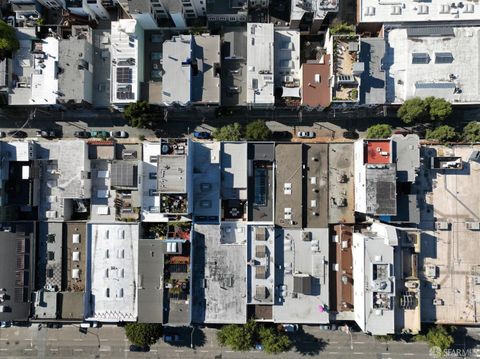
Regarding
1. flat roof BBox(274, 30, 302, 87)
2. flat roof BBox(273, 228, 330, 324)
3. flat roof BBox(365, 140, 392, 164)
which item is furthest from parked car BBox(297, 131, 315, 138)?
flat roof BBox(273, 228, 330, 324)

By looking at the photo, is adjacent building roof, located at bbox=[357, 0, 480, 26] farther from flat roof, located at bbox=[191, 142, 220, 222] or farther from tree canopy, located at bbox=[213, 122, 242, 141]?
flat roof, located at bbox=[191, 142, 220, 222]

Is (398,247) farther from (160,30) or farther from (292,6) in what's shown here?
(160,30)

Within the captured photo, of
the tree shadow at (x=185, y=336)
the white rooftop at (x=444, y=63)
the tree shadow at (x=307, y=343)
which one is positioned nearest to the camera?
the white rooftop at (x=444, y=63)

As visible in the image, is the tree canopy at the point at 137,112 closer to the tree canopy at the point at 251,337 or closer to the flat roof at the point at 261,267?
the flat roof at the point at 261,267

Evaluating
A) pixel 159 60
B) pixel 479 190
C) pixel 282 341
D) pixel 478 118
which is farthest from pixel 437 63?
pixel 282 341

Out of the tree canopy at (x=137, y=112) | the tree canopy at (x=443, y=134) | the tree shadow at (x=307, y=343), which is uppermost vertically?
the tree canopy at (x=137, y=112)

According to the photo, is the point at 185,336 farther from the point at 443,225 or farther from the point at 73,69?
the point at 73,69

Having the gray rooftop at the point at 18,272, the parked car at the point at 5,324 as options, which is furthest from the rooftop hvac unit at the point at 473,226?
the parked car at the point at 5,324
